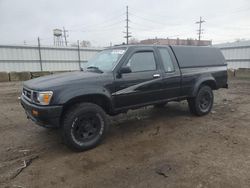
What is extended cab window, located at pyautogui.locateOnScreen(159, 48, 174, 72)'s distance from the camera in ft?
16.5

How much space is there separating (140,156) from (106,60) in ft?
7.01

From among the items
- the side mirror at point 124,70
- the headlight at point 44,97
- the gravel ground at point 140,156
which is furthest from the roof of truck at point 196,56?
the headlight at point 44,97

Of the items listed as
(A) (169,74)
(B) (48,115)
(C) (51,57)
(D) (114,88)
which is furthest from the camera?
(C) (51,57)

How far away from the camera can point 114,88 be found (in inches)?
164

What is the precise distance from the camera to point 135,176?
3.04 metres

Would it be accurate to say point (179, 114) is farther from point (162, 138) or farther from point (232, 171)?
point (232, 171)

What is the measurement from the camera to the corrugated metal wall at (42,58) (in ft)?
61.3

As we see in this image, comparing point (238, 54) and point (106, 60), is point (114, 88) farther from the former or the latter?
point (238, 54)

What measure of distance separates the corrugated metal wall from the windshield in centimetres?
1660

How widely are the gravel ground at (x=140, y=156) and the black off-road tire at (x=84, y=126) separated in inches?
7.1

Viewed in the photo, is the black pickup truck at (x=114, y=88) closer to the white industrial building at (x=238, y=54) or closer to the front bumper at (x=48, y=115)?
the front bumper at (x=48, y=115)

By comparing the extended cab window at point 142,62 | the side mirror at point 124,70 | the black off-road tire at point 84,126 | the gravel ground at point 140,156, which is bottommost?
the gravel ground at point 140,156

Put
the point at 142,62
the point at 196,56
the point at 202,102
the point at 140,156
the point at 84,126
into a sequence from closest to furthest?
1. the point at 140,156
2. the point at 84,126
3. the point at 142,62
4. the point at 196,56
5. the point at 202,102

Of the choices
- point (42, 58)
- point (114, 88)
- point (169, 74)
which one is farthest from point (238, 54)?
point (114, 88)
